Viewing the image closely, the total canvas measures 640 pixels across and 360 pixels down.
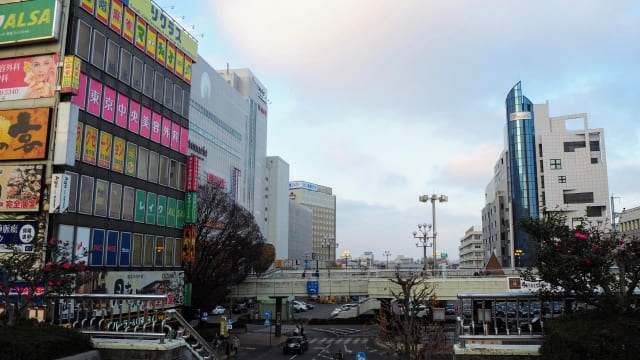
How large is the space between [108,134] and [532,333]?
3144 cm

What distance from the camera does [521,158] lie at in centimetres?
10625

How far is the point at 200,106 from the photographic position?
4055 inches

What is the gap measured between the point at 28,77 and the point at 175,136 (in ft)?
46.6

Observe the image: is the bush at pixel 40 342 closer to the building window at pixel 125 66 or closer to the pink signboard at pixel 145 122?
the building window at pixel 125 66

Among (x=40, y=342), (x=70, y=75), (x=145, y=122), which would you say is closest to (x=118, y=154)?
(x=145, y=122)

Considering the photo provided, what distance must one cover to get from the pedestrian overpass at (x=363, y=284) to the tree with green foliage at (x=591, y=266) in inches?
1213

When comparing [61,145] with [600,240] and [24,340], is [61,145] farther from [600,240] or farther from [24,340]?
[600,240]

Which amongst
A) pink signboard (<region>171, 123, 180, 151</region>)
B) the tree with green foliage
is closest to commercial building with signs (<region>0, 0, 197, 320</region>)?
pink signboard (<region>171, 123, 180, 151</region>)

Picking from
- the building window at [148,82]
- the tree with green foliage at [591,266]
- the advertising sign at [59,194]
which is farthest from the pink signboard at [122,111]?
the tree with green foliage at [591,266]

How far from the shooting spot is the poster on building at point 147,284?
121ft

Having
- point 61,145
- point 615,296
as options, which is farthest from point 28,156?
point 615,296

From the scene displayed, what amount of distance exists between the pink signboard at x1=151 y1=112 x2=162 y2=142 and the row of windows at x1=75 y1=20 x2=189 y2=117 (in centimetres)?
152

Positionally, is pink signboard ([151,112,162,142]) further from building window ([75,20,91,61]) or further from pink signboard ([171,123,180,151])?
building window ([75,20,91,61])

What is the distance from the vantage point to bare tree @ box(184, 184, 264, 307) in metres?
50.7
